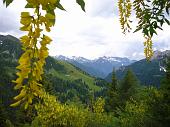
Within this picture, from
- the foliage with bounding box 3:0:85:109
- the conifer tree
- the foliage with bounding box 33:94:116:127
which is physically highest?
the foliage with bounding box 3:0:85:109

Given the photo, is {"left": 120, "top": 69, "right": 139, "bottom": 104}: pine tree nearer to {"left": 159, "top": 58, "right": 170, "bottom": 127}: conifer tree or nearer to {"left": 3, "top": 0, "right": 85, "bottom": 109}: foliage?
{"left": 159, "top": 58, "right": 170, "bottom": 127}: conifer tree

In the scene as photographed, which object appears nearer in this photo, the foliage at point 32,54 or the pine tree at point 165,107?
the foliage at point 32,54

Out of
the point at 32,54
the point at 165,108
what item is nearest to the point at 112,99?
the point at 165,108

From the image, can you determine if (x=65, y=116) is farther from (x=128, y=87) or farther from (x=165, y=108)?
(x=128, y=87)

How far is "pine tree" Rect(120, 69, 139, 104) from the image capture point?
82312 mm

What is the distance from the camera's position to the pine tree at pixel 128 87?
82.3 meters

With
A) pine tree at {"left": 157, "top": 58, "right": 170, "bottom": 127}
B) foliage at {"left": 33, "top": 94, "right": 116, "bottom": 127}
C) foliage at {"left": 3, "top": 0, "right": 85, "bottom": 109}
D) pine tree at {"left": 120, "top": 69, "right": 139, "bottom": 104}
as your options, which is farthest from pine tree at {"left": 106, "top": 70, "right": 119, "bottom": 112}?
foliage at {"left": 3, "top": 0, "right": 85, "bottom": 109}

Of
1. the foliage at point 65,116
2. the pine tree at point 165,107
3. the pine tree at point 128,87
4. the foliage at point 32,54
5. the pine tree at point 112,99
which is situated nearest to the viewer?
the foliage at point 32,54

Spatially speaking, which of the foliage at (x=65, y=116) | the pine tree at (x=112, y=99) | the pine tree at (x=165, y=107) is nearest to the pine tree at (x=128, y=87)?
the pine tree at (x=112, y=99)

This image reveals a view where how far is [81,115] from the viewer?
156 feet

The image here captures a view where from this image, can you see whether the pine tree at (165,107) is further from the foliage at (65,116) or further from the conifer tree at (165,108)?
the foliage at (65,116)

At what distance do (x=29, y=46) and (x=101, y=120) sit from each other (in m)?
46.6

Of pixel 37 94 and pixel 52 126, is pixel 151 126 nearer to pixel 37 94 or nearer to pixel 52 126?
pixel 52 126

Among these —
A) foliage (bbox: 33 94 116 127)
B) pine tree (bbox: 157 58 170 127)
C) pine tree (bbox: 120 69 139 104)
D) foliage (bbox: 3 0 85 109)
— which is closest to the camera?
foliage (bbox: 3 0 85 109)
